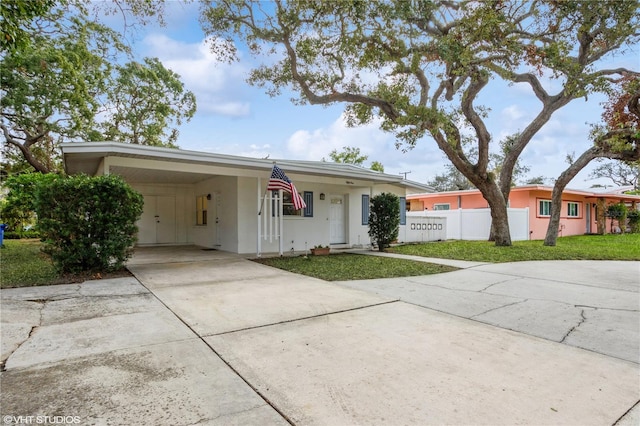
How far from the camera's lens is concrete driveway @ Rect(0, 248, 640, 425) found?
88.8 inches

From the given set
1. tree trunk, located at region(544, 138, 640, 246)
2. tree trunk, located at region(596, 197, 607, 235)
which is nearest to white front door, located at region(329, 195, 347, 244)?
tree trunk, located at region(544, 138, 640, 246)

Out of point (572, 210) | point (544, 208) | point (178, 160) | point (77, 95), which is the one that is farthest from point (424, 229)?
point (77, 95)

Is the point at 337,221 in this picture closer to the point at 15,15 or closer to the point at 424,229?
the point at 424,229

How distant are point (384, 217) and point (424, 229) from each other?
16.0 feet

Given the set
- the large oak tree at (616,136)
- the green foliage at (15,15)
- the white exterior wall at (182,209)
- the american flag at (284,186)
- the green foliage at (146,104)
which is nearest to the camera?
the green foliage at (15,15)

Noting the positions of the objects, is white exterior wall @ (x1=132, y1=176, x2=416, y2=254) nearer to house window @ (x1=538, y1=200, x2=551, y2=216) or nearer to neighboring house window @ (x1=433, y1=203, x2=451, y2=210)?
neighboring house window @ (x1=433, y1=203, x2=451, y2=210)

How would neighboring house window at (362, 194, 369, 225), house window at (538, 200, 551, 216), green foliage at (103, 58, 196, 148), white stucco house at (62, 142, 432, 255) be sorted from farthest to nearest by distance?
green foliage at (103, 58, 196, 148) → house window at (538, 200, 551, 216) → neighboring house window at (362, 194, 369, 225) → white stucco house at (62, 142, 432, 255)

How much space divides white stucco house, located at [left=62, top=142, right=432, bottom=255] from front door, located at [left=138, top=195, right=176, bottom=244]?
0.04m

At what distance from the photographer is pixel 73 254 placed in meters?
6.45

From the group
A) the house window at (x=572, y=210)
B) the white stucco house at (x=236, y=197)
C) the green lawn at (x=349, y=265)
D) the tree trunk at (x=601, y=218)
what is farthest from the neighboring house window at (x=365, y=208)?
the tree trunk at (x=601, y=218)

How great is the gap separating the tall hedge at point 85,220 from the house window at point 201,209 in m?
6.48

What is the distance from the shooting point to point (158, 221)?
13984mm

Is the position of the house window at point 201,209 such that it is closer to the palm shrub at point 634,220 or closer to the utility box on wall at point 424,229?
the utility box on wall at point 424,229

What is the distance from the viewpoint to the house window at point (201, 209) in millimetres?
13349
